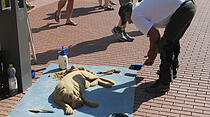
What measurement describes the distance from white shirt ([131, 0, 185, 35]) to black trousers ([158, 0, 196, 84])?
0.32ft

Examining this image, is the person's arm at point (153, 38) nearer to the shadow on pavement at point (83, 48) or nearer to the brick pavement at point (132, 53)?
the brick pavement at point (132, 53)

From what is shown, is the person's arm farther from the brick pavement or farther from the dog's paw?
the dog's paw

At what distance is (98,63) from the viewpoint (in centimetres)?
580

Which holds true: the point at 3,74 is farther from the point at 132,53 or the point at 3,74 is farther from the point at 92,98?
the point at 132,53

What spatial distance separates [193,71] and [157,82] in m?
1.09

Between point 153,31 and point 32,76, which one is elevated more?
point 153,31

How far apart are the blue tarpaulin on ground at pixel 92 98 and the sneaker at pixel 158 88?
278 mm

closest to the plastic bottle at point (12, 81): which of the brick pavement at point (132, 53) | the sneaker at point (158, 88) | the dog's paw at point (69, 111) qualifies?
the brick pavement at point (132, 53)

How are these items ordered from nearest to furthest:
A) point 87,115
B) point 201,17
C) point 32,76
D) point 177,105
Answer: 1. point 87,115
2. point 177,105
3. point 32,76
4. point 201,17

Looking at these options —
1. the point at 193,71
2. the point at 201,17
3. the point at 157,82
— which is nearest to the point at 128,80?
the point at 157,82

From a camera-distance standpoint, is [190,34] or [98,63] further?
[190,34]

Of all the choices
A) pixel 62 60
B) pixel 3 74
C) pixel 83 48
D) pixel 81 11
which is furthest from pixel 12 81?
pixel 81 11

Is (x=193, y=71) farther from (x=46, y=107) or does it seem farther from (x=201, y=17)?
(x=201, y=17)

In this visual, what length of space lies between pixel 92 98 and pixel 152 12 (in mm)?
1612
